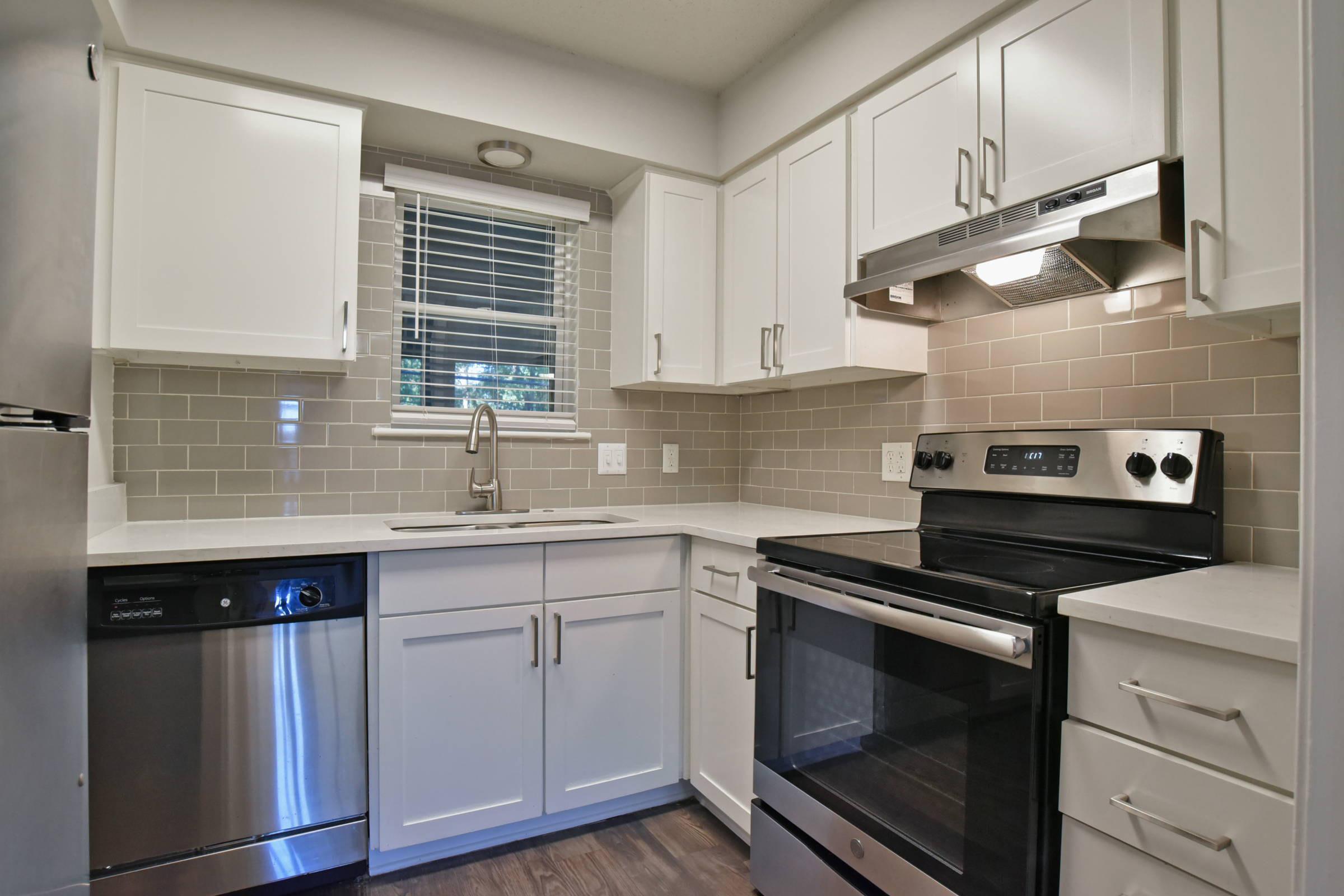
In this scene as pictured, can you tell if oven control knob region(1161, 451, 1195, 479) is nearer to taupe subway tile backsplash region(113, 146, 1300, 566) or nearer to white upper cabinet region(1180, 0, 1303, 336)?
taupe subway tile backsplash region(113, 146, 1300, 566)

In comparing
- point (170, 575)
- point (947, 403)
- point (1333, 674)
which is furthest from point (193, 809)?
point (947, 403)

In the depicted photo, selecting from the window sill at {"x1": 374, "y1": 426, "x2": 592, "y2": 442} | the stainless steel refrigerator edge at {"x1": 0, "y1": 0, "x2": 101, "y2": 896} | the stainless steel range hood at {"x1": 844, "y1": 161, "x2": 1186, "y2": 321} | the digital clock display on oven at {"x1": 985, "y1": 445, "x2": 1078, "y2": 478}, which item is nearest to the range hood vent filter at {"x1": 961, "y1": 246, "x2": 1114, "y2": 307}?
the stainless steel range hood at {"x1": 844, "y1": 161, "x2": 1186, "y2": 321}

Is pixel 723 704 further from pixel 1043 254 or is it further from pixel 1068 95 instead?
pixel 1068 95

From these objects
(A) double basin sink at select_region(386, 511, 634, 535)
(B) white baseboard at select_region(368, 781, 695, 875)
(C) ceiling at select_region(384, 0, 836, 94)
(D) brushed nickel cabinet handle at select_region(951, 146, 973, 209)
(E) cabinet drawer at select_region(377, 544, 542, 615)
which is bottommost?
(B) white baseboard at select_region(368, 781, 695, 875)

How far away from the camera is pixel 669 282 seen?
100 inches

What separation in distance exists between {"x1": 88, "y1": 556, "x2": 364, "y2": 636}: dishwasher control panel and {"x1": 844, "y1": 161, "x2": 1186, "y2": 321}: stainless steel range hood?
61.4 inches

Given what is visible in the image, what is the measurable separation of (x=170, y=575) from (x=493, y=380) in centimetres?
126

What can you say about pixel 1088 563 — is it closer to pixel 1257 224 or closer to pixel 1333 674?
pixel 1257 224

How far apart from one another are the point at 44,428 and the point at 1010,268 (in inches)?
72.1

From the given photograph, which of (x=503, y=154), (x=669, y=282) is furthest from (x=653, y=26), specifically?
(x=669, y=282)

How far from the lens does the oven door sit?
3.58 feet

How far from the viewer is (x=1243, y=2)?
45.7 inches

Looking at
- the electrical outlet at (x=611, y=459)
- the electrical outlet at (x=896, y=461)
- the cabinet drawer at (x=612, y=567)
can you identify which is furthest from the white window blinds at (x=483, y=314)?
the electrical outlet at (x=896, y=461)

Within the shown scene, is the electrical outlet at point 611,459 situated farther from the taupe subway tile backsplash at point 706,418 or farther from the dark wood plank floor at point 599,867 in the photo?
the dark wood plank floor at point 599,867
